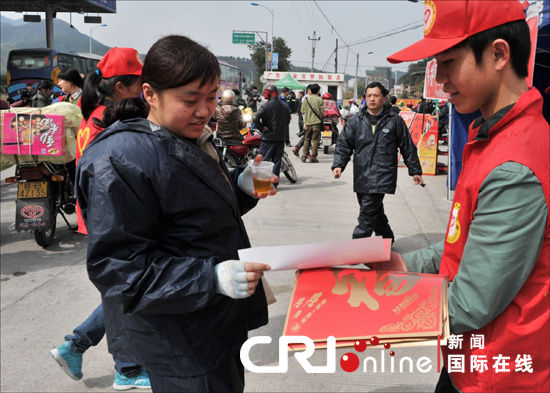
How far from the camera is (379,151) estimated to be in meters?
5.06

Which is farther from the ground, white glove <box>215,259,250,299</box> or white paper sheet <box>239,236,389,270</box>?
white paper sheet <box>239,236,389,270</box>

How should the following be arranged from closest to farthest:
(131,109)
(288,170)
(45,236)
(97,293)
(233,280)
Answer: (233,280), (131,109), (97,293), (45,236), (288,170)

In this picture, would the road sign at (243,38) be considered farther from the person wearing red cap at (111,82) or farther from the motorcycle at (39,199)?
the person wearing red cap at (111,82)

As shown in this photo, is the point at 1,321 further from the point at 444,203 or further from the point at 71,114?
the point at 444,203

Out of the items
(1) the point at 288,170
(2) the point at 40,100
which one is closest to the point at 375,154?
(1) the point at 288,170

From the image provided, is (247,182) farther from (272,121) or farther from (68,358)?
(272,121)

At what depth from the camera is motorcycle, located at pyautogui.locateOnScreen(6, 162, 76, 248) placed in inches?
198

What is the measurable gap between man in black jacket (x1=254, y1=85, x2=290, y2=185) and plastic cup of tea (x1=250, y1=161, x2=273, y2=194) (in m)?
6.59

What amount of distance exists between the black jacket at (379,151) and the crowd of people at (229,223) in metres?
3.32

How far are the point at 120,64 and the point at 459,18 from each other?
1985mm

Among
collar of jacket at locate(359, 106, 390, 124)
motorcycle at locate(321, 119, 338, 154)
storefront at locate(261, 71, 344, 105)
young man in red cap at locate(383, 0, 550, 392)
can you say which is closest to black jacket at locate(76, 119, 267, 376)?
young man in red cap at locate(383, 0, 550, 392)

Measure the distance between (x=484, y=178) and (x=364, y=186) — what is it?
3834 millimetres

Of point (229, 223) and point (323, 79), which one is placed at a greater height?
point (323, 79)

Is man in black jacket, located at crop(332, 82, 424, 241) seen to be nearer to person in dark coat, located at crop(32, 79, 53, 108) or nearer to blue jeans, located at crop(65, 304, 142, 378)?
blue jeans, located at crop(65, 304, 142, 378)
